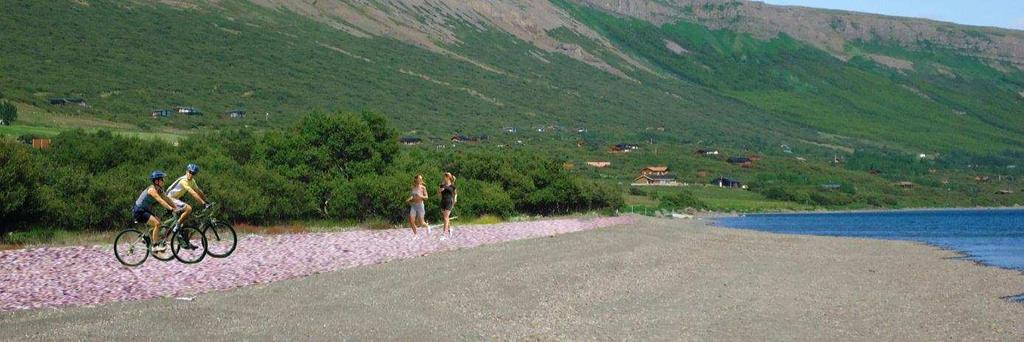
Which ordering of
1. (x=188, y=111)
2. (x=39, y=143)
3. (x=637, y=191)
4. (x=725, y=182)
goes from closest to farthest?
(x=39, y=143)
(x=637, y=191)
(x=188, y=111)
(x=725, y=182)

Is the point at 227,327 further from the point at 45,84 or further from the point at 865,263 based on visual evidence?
the point at 45,84

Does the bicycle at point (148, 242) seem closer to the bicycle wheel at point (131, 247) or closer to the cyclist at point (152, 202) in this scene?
the bicycle wheel at point (131, 247)

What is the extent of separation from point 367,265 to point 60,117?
132 meters

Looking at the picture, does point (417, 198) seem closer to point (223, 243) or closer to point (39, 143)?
point (223, 243)

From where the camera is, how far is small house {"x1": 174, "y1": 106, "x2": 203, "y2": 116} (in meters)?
172

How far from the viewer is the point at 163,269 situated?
79.9 feet

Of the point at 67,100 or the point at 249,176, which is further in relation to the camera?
the point at 67,100

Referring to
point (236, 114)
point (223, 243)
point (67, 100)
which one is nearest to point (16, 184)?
point (223, 243)

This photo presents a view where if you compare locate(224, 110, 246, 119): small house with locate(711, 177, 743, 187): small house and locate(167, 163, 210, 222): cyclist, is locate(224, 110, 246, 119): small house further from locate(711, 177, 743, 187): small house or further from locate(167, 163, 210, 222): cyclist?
locate(167, 163, 210, 222): cyclist

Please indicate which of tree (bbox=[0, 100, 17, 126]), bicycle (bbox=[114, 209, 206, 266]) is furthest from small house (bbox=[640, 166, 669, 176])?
bicycle (bbox=[114, 209, 206, 266])

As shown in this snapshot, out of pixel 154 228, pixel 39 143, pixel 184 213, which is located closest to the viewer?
pixel 184 213

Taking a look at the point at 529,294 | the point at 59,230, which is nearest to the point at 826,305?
the point at 529,294

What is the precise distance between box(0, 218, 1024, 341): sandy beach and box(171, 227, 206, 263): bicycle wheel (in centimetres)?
368

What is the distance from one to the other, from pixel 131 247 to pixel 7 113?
118m
